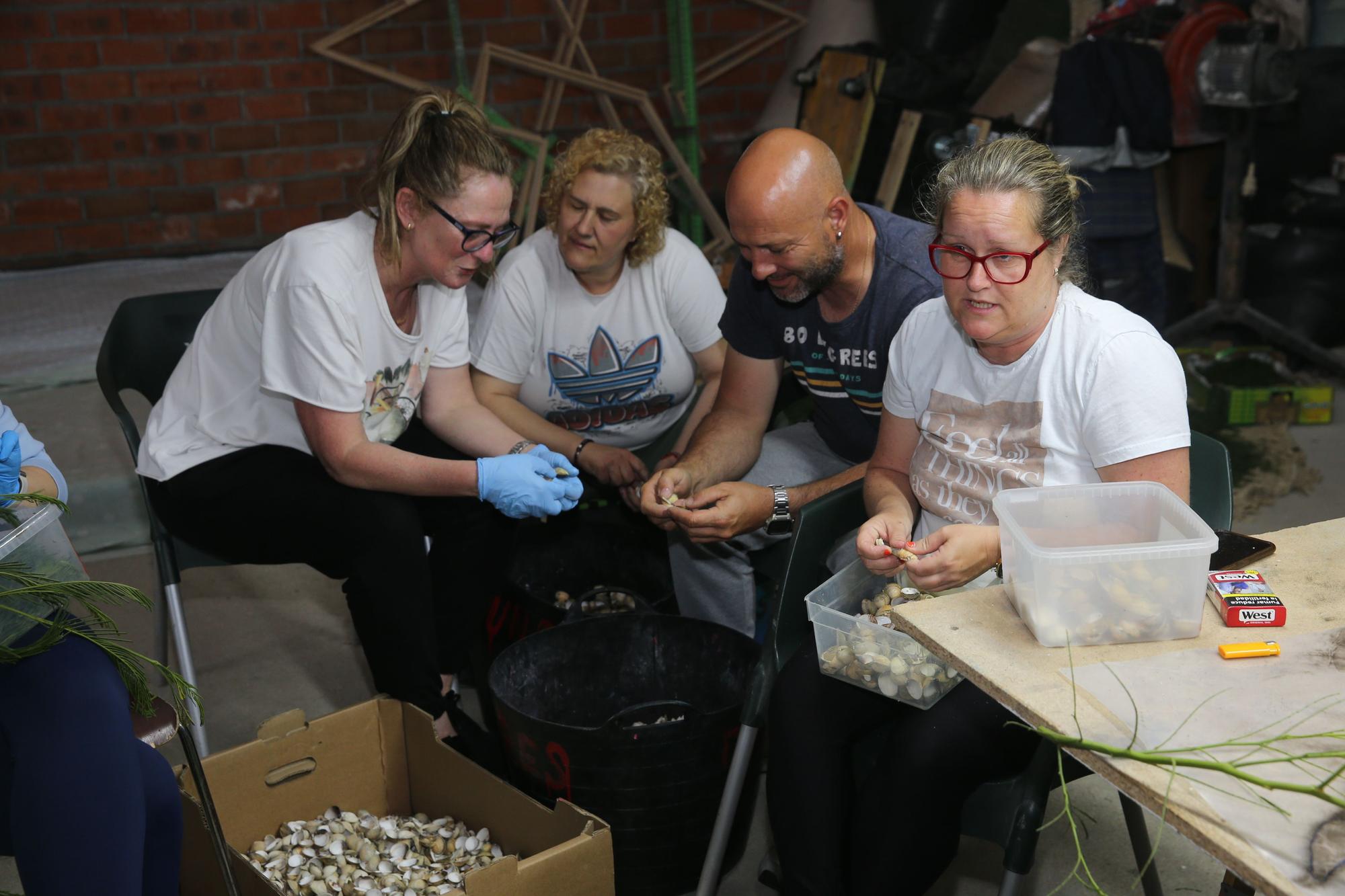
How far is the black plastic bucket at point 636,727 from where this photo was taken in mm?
1914

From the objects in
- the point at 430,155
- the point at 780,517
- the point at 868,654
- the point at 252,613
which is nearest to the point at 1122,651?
the point at 868,654

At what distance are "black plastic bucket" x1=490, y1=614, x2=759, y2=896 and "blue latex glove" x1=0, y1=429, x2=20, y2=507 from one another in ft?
2.53

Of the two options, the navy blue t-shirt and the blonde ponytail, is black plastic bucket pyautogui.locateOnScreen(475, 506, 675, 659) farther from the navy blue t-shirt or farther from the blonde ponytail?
the blonde ponytail

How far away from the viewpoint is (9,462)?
1691mm

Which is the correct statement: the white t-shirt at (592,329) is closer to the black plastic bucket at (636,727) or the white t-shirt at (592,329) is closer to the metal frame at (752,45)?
the black plastic bucket at (636,727)

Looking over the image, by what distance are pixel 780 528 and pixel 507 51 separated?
3.39 metres

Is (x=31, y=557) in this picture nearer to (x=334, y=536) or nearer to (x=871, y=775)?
(x=334, y=536)

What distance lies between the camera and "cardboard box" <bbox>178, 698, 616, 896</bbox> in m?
1.78

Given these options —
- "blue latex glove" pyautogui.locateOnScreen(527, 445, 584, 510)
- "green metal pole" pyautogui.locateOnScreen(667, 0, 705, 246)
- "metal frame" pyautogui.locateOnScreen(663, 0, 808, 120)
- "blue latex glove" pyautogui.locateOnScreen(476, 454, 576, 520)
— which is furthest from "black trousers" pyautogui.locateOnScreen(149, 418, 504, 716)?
"metal frame" pyautogui.locateOnScreen(663, 0, 808, 120)

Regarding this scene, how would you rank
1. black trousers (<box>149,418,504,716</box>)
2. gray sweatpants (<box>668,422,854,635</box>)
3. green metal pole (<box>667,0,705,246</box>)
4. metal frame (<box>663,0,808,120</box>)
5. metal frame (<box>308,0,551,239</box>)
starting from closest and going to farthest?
black trousers (<box>149,418,504,716</box>) → gray sweatpants (<box>668,422,854,635</box>) → metal frame (<box>308,0,551,239</box>) → green metal pole (<box>667,0,705,246</box>) → metal frame (<box>663,0,808,120</box>)

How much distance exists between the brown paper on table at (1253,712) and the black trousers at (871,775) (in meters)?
0.39

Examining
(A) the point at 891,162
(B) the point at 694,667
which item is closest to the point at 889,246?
(B) the point at 694,667

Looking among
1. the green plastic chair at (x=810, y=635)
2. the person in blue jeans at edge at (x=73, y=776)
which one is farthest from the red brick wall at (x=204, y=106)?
the person in blue jeans at edge at (x=73, y=776)

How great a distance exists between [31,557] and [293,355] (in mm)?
768
